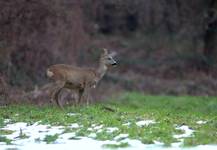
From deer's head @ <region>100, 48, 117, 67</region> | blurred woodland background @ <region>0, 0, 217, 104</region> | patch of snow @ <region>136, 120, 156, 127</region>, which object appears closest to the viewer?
patch of snow @ <region>136, 120, 156, 127</region>

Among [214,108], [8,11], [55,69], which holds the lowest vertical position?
[214,108]

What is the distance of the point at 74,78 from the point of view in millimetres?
20359

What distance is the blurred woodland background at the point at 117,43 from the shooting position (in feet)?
77.5

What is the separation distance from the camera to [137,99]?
2658 cm

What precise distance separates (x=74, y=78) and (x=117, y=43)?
72.2 feet

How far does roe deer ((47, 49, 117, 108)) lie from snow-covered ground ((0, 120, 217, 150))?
333cm

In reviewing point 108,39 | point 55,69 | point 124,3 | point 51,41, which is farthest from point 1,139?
point 108,39

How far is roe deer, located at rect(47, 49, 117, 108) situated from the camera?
20.1 meters

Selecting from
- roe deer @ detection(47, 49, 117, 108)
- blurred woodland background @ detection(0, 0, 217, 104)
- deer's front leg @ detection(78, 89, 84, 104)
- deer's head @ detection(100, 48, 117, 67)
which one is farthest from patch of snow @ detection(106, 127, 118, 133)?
deer's head @ detection(100, 48, 117, 67)

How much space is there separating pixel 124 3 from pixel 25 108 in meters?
10.9

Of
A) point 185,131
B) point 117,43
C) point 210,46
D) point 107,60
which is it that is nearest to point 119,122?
point 185,131

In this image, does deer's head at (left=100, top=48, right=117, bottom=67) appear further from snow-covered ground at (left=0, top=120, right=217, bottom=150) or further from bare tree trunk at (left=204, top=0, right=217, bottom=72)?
bare tree trunk at (left=204, top=0, right=217, bottom=72)

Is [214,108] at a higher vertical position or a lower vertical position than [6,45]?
lower

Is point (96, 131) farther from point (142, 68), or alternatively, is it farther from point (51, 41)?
point (142, 68)
